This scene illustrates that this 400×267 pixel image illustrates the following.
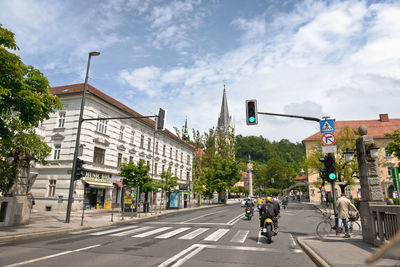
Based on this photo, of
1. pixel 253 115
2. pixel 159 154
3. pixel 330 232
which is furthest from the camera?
pixel 159 154

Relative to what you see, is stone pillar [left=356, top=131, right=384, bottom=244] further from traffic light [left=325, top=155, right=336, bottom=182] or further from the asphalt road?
the asphalt road

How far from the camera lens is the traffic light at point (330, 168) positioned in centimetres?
1089

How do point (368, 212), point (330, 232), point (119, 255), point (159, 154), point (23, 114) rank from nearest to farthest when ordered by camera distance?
point (119, 255) < point (368, 212) < point (23, 114) < point (330, 232) < point (159, 154)

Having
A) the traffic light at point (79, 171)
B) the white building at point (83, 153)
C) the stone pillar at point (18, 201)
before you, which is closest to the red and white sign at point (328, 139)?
the traffic light at point (79, 171)

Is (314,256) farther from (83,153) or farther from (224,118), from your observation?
(224,118)

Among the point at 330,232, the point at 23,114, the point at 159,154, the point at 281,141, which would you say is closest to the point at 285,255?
the point at 330,232

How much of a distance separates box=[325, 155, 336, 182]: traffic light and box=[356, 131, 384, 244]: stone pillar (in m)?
1.23

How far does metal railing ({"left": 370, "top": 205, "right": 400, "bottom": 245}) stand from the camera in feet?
Answer: 24.2

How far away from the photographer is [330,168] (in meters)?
11.0

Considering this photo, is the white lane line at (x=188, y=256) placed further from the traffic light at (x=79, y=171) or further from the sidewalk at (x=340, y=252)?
the traffic light at (x=79, y=171)

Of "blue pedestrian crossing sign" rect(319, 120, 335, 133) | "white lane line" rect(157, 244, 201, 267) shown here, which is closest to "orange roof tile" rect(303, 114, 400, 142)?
"blue pedestrian crossing sign" rect(319, 120, 335, 133)

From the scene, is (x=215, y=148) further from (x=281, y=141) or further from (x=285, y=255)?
(x=281, y=141)

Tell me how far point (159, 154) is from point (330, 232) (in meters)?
30.9

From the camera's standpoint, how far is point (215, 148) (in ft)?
188
